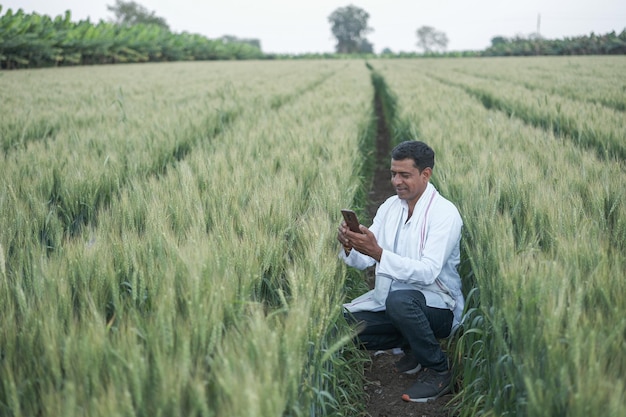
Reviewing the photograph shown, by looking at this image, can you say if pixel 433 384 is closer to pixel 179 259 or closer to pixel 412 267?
pixel 412 267

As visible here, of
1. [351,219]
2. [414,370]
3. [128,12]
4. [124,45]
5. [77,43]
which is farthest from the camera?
[128,12]

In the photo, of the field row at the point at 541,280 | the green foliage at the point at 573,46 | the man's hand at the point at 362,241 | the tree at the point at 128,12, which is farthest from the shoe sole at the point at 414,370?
the tree at the point at 128,12

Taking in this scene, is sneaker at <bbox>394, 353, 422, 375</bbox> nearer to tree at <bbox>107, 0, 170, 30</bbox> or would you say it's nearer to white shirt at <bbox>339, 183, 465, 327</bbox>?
white shirt at <bbox>339, 183, 465, 327</bbox>

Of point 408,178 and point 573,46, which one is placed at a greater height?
point 573,46

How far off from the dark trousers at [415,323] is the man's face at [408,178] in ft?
1.73

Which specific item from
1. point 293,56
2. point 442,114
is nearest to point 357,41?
point 293,56

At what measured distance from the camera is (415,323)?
2.33 meters

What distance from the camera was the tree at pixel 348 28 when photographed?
9919 cm

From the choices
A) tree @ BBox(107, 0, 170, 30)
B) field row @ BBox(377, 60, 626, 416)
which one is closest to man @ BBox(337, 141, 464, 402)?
field row @ BBox(377, 60, 626, 416)

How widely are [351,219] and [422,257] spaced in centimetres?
44

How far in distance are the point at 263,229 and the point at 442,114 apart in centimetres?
479

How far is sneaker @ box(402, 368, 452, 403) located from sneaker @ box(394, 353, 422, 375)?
13cm

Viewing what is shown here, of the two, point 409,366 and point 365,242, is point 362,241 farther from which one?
point 409,366

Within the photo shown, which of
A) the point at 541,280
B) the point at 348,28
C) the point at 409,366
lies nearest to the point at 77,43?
the point at 409,366
